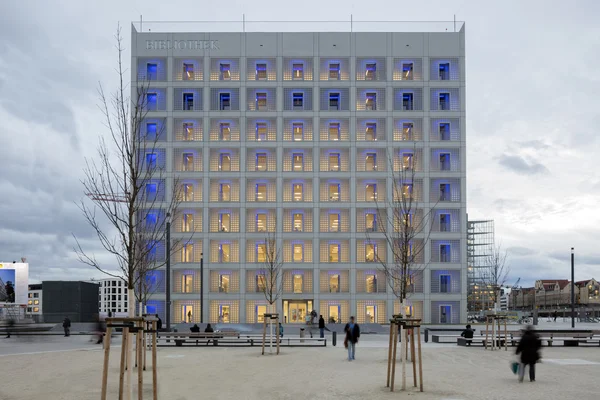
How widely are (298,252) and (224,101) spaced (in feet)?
55.1

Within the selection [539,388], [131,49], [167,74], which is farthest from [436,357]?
[131,49]

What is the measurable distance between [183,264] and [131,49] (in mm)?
22524

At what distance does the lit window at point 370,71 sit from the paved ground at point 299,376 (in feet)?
→ 134

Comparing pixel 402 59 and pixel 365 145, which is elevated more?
pixel 402 59

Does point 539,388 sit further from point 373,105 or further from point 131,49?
point 131,49

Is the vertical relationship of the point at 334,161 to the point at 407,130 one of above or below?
below

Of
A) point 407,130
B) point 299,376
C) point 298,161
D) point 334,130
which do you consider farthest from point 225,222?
point 299,376

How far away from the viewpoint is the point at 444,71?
62.9 meters

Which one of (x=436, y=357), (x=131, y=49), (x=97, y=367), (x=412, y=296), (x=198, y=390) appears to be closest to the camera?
(x=198, y=390)

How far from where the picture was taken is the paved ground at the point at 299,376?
14414 millimetres

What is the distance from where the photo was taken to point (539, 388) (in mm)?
15320

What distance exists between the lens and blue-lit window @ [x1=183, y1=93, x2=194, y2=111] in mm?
62312

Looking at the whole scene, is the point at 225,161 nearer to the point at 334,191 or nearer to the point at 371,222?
the point at 334,191

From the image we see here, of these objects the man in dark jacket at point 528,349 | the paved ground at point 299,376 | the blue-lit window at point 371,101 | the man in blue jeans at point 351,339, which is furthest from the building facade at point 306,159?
the man in dark jacket at point 528,349
